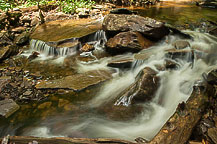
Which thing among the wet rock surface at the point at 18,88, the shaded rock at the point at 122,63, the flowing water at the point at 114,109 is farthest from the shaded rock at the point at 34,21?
the shaded rock at the point at 122,63

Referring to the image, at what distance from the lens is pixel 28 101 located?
4.65m

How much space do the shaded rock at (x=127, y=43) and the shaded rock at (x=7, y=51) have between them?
178 inches

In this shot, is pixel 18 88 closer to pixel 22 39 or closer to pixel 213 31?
pixel 22 39

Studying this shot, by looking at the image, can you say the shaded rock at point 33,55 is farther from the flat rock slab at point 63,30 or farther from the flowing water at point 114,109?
the flowing water at point 114,109

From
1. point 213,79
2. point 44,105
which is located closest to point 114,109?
point 44,105

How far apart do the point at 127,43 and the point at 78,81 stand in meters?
2.81

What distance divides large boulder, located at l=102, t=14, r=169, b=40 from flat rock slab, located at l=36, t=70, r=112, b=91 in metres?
2.71

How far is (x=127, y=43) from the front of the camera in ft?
22.6

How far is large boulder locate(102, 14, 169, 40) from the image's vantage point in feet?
24.1

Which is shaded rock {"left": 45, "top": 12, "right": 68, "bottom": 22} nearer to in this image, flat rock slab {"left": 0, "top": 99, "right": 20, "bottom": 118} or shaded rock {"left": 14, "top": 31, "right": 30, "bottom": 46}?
shaded rock {"left": 14, "top": 31, "right": 30, "bottom": 46}

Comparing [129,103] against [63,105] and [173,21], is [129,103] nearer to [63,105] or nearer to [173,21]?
[63,105]

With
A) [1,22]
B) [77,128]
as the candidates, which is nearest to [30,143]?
[77,128]

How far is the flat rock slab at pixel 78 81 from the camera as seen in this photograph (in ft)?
17.0

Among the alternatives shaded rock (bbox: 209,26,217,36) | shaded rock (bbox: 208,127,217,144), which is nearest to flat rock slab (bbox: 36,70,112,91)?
shaded rock (bbox: 208,127,217,144)
